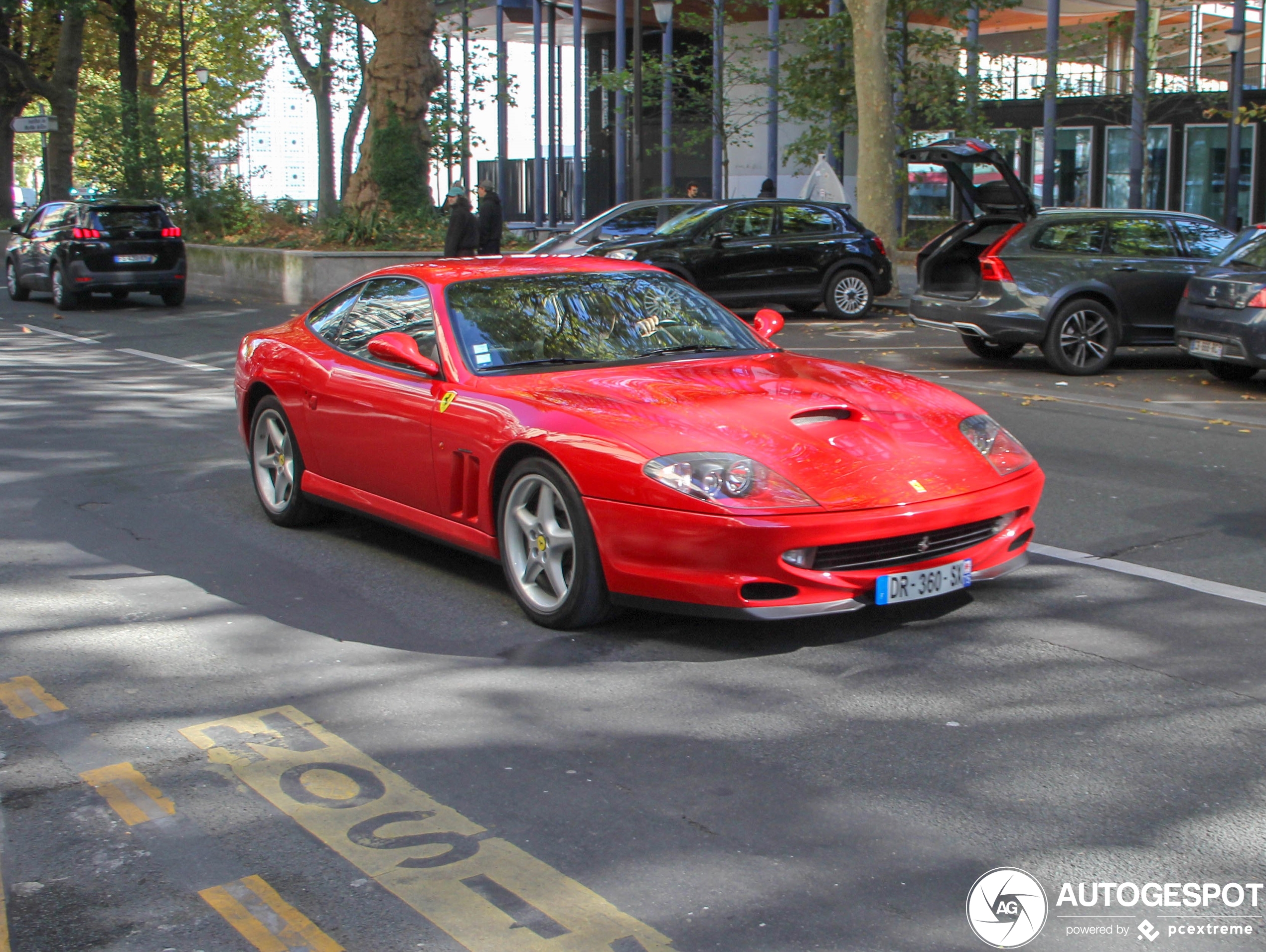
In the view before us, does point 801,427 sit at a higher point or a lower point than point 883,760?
higher

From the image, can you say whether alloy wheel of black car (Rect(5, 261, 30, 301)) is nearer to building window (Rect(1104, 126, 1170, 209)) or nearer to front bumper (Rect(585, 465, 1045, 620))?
front bumper (Rect(585, 465, 1045, 620))

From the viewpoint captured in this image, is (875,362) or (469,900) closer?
(469,900)

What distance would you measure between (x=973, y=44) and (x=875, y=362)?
14.8m

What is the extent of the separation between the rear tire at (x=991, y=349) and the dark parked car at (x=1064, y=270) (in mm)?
526

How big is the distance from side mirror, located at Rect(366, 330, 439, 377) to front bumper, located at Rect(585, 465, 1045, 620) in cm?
120

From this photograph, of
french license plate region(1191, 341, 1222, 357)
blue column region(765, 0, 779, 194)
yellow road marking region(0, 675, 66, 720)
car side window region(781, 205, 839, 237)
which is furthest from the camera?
blue column region(765, 0, 779, 194)

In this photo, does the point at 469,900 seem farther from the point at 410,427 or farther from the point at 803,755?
the point at 410,427

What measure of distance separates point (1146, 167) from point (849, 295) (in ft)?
53.2

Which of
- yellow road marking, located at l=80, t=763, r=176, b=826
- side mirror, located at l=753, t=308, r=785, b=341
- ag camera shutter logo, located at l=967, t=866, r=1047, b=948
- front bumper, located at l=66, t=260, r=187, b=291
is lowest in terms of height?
yellow road marking, located at l=80, t=763, r=176, b=826

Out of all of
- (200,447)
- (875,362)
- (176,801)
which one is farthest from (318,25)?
(176,801)

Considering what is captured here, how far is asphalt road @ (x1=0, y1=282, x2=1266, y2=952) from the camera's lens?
11.0 feet

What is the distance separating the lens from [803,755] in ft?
14.0

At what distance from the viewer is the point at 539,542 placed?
563 centimetres

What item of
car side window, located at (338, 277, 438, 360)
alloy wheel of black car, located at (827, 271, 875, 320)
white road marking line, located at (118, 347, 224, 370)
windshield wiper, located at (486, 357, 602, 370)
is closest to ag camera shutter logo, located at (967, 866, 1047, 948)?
windshield wiper, located at (486, 357, 602, 370)
